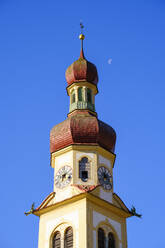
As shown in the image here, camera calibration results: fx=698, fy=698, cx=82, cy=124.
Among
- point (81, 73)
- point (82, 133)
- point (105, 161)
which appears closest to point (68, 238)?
point (105, 161)

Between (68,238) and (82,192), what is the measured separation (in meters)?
2.35

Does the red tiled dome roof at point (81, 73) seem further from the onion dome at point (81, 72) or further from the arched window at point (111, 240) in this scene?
the arched window at point (111, 240)

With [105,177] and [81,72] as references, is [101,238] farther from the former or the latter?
[81,72]

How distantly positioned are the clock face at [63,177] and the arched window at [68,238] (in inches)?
106

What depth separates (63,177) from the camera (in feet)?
120

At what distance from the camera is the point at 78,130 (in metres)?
37.4

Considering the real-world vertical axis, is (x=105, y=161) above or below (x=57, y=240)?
above

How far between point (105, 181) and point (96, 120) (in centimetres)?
349

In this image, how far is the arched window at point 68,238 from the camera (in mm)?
33844

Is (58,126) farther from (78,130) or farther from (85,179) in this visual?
(85,179)

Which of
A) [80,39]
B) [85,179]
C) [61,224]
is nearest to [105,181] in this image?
[85,179]

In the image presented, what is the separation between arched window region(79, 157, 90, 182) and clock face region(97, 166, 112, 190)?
0.59m

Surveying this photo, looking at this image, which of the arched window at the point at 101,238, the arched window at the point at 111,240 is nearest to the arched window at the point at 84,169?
the arched window at the point at 101,238

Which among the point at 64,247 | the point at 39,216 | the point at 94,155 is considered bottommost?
the point at 64,247
